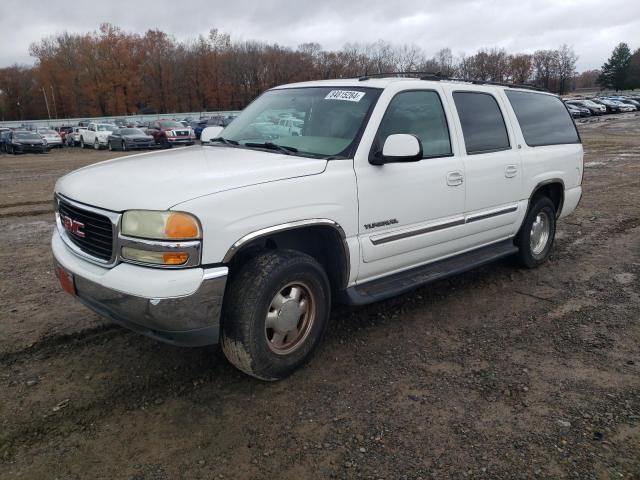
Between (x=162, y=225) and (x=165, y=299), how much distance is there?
40 cm

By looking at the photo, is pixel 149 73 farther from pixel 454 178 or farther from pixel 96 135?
pixel 454 178

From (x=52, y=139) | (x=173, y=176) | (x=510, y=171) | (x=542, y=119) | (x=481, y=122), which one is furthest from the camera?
(x=52, y=139)

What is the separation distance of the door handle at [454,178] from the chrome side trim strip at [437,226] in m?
0.30

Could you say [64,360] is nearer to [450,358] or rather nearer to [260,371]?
[260,371]

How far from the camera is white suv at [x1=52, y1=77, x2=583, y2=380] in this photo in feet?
9.43

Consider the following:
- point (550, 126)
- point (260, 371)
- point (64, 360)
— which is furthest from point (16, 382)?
point (550, 126)

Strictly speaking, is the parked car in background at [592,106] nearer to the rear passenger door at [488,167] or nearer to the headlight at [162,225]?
the rear passenger door at [488,167]

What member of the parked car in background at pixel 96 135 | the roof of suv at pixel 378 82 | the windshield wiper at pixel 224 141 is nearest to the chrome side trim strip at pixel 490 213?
the roof of suv at pixel 378 82

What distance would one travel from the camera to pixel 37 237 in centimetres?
724

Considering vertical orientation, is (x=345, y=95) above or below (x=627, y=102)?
above

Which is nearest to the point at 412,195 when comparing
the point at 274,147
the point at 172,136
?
the point at 274,147

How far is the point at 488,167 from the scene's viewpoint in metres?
4.65

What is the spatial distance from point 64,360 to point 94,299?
93 centimetres

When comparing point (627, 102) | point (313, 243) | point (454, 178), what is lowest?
point (313, 243)
